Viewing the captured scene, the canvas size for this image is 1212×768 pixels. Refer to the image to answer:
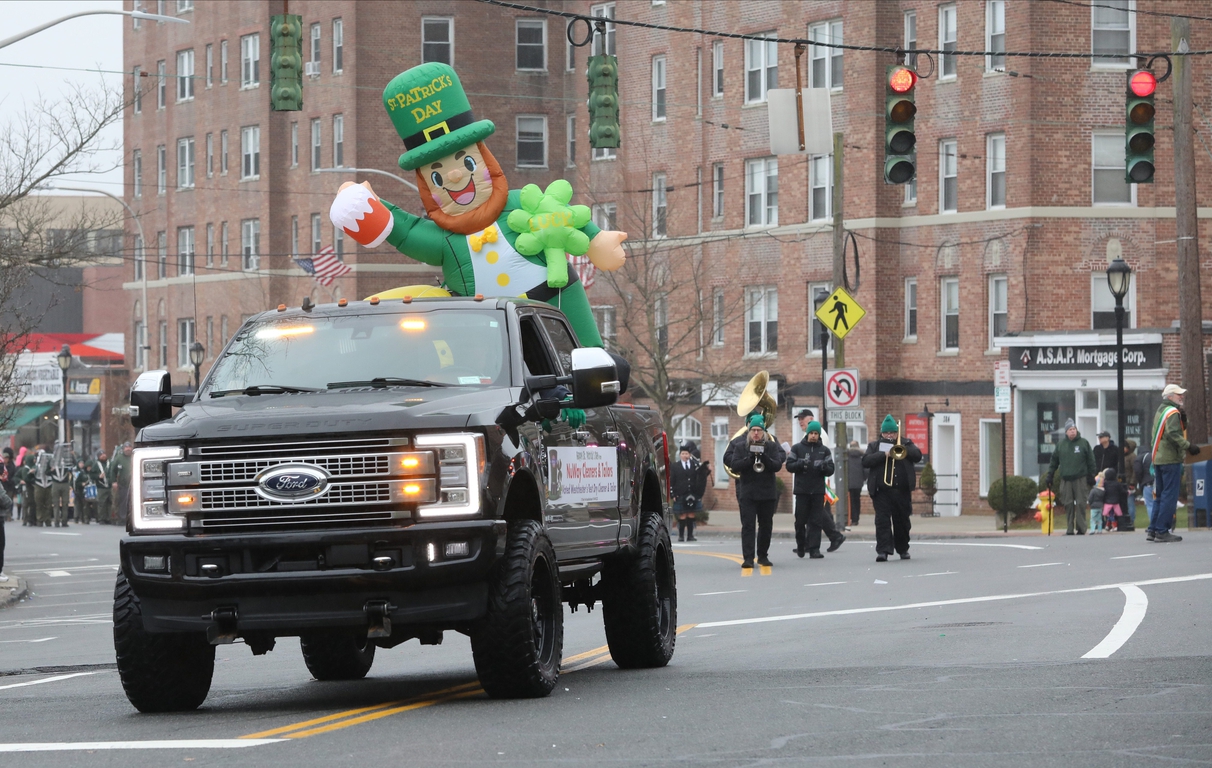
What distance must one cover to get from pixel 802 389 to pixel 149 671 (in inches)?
1689

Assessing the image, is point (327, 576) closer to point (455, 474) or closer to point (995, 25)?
point (455, 474)

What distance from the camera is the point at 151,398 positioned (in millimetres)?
10633

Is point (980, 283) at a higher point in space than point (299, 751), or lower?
higher

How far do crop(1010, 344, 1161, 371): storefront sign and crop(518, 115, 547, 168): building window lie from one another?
21.9 meters

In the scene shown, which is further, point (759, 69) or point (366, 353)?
point (759, 69)

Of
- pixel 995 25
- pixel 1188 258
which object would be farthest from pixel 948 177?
pixel 1188 258

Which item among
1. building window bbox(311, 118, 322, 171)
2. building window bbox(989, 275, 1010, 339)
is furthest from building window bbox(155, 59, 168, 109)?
building window bbox(989, 275, 1010, 339)

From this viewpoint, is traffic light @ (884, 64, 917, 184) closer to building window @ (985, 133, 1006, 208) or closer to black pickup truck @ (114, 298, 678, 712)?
black pickup truck @ (114, 298, 678, 712)

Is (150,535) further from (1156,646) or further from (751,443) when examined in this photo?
(751,443)

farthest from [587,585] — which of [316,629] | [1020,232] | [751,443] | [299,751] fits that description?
[1020,232]

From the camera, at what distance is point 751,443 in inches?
953

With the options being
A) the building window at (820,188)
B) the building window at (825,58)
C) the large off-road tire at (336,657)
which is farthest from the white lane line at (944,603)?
the building window at (825,58)

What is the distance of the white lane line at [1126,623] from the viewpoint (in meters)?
12.4

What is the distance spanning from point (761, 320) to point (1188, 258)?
22300mm
